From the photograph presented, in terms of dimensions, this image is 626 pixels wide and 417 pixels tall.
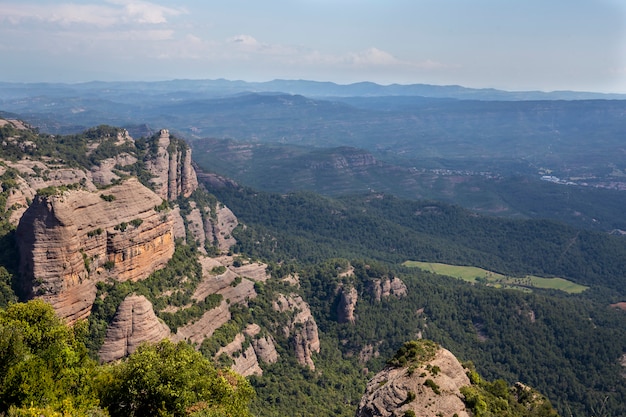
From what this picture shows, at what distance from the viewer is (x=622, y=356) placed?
362ft

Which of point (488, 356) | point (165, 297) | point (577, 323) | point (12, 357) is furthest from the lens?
point (577, 323)

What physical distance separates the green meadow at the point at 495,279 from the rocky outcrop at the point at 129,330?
441ft

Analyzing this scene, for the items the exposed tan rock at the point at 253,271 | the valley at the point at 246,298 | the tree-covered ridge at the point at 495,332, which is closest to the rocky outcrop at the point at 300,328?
the valley at the point at 246,298

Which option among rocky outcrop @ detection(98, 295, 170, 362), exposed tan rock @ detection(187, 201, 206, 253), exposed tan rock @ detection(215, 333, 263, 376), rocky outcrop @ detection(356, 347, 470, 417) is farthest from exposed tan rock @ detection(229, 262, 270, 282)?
rocky outcrop @ detection(356, 347, 470, 417)

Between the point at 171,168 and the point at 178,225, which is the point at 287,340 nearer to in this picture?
the point at 178,225

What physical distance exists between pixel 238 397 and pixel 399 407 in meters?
13.5

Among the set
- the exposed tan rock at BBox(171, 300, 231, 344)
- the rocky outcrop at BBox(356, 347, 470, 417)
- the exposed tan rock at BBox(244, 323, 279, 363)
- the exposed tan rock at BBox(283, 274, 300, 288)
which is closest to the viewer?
the rocky outcrop at BBox(356, 347, 470, 417)

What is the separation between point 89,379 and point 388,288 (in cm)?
8859

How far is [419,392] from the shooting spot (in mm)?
41344

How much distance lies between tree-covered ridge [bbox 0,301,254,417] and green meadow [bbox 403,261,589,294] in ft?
484

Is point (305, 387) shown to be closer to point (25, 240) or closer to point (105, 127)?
point (25, 240)

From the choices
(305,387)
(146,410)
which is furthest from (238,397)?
(305,387)

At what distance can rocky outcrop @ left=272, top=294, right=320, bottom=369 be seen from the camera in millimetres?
88500

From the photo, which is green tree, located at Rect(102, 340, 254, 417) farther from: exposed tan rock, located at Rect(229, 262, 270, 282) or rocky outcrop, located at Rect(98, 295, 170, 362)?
exposed tan rock, located at Rect(229, 262, 270, 282)
